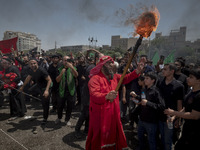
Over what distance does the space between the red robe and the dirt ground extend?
138 cm

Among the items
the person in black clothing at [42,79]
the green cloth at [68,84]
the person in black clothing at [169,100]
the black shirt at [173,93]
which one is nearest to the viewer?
the person in black clothing at [169,100]

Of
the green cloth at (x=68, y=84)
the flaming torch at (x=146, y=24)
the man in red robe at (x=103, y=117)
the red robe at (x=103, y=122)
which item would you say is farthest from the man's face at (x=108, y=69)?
the green cloth at (x=68, y=84)

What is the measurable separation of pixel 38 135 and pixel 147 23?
14.1 feet

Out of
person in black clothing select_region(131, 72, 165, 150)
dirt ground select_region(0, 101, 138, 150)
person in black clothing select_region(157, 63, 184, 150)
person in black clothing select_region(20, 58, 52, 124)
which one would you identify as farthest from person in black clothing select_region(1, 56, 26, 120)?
person in black clothing select_region(157, 63, 184, 150)

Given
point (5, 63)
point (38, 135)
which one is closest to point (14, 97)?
point (5, 63)

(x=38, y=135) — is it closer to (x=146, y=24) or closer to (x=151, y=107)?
(x=151, y=107)

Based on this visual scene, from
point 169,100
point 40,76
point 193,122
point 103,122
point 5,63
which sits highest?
point 5,63

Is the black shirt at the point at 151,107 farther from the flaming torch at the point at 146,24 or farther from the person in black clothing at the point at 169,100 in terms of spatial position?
the flaming torch at the point at 146,24

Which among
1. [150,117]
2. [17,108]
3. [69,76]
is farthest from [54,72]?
[150,117]

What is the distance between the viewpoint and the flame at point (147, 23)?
2285 mm

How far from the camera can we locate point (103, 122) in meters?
2.50

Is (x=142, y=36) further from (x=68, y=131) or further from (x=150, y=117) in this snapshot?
(x=68, y=131)

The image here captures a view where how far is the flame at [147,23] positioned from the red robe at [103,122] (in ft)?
3.63

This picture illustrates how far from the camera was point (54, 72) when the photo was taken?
647 centimetres
